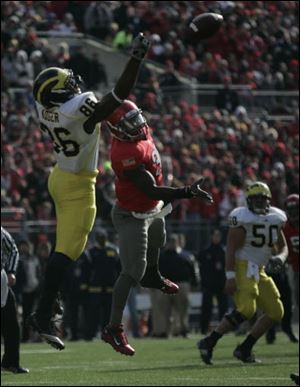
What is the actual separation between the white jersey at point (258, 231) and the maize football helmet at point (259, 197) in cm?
18

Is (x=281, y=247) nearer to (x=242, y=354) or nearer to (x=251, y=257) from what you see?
(x=251, y=257)

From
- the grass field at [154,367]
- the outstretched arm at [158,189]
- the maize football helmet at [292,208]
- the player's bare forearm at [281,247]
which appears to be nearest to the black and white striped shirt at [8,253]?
the grass field at [154,367]

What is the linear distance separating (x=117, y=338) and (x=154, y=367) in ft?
21.4

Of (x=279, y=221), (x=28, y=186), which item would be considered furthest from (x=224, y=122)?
(x=279, y=221)

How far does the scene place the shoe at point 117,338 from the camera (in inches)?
356

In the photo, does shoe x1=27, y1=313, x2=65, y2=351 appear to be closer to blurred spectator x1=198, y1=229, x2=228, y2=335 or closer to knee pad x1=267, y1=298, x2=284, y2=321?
knee pad x1=267, y1=298, x2=284, y2=321

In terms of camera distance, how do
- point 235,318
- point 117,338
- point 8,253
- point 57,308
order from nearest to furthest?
point 57,308 < point 117,338 < point 8,253 < point 235,318

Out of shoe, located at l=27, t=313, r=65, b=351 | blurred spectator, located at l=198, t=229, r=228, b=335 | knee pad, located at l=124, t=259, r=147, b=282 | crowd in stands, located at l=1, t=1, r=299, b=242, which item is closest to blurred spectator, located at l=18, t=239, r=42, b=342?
crowd in stands, located at l=1, t=1, r=299, b=242

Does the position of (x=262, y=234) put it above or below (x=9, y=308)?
above

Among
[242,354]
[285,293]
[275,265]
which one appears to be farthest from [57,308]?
[285,293]

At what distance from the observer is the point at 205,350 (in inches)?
595

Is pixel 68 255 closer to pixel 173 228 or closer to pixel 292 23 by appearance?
pixel 173 228

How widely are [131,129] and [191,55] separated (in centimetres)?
1893

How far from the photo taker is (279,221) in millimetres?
14586
